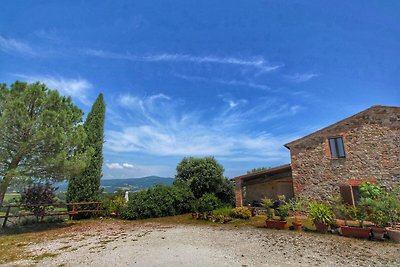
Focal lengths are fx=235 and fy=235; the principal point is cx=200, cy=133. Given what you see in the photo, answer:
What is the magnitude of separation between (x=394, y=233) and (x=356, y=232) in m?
1.18

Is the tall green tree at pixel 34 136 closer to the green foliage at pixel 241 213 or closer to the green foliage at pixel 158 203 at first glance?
the green foliage at pixel 158 203

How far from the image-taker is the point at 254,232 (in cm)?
1015

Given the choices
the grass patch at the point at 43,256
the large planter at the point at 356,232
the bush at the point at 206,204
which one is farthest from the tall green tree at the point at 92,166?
the large planter at the point at 356,232

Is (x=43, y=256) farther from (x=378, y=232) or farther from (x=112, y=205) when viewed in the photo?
(x=378, y=232)

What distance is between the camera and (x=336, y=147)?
571 inches

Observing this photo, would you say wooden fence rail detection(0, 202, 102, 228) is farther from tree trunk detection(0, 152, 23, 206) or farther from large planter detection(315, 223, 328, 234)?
large planter detection(315, 223, 328, 234)

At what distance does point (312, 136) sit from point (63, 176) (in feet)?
48.2

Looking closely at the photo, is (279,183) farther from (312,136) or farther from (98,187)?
(98,187)

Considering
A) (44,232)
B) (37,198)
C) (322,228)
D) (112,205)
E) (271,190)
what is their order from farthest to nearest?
(271,190) → (112,205) → (37,198) → (44,232) → (322,228)

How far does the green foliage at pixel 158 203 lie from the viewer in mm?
15062

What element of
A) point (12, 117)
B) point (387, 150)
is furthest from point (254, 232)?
point (12, 117)

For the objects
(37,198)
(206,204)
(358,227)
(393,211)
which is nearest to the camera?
(393,211)

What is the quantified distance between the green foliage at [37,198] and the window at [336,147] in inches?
673

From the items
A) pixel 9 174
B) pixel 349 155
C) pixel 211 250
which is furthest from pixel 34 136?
pixel 349 155
